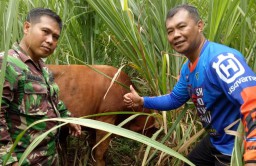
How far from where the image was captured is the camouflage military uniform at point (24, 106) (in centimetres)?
140

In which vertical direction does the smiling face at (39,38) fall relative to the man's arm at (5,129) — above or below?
above

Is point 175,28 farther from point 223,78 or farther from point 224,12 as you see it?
point 223,78

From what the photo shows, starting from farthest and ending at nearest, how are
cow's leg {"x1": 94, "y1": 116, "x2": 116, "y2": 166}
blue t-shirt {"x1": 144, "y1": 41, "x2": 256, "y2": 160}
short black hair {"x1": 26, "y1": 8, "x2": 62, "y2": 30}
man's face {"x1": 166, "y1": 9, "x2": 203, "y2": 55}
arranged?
cow's leg {"x1": 94, "y1": 116, "x2": 116, "y2": 166} → short black hair {"x1": 26, "y1": 8, "x2": 62, "y2": 30} → man's face {"x1": 166, "y1": 9, "x2": 203, "y2": 55} → blue t-shirt {"x1": 144, "y1": 41, "x2": 256, "y2": 160}

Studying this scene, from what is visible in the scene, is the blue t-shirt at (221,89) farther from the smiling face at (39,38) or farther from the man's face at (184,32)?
the smiling face at (39,38)

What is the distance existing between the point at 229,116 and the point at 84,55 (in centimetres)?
143

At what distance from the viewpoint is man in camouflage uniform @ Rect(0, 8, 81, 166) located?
1.41 m

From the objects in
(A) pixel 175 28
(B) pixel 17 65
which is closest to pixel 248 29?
(A) pixel 175 28

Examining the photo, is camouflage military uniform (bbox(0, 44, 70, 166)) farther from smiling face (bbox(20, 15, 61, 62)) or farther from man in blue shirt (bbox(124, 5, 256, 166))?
man in blue shirt (bbox(124, 5, 256, 166))

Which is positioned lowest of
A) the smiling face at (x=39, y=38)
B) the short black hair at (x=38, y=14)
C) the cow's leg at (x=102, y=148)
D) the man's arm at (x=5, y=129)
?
the cow's leg at (x=102, y=148)

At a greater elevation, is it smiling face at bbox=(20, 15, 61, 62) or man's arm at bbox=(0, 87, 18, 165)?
smiling face at bbox=(20, 15, 61, 62)

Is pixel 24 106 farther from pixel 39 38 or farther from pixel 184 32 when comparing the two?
pixel 184 32

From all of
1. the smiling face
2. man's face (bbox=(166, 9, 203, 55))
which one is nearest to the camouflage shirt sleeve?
A: the smiling face

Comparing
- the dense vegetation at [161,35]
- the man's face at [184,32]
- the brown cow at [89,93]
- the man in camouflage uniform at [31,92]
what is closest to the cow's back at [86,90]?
the brown cow at [89,93]

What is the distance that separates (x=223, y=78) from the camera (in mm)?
1287
